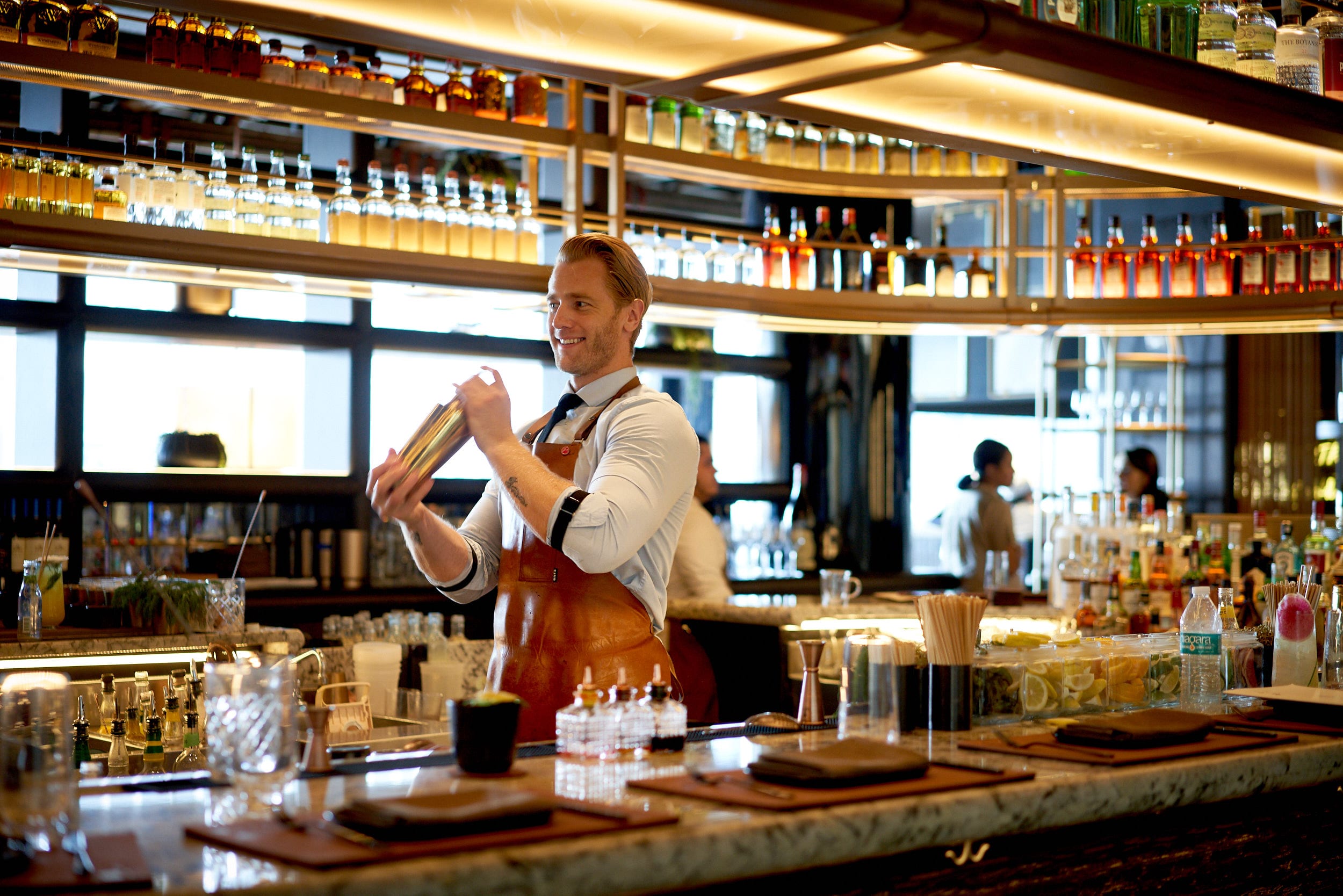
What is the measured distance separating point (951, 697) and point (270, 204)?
2.82 metres

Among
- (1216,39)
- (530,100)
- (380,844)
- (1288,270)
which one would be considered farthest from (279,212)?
(1288,270)

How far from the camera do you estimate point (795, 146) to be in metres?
5.70

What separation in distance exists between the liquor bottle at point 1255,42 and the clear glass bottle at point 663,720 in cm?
192

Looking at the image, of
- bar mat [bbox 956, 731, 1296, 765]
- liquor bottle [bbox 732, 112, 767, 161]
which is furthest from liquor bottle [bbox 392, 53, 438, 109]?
bar mat [bbox 956, 731, 1296, 765]

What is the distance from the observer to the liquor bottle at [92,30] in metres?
3.81

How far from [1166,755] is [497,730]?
101 cm

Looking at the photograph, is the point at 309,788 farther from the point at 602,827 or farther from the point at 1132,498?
the point at 1132,498

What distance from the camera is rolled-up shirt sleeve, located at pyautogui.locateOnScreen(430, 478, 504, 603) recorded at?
2723 mm

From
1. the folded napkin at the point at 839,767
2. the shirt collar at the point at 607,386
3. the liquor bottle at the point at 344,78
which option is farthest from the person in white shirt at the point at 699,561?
the folded napkin at the point at 839,767

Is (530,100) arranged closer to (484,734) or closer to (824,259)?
(824,259)

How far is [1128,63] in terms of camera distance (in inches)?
95.3

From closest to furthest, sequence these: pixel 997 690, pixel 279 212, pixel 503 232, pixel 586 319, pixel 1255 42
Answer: pixel 997 690 < pixel 586 319 < pixel 1255 42 < pixel 279 212 < pixel 503 232

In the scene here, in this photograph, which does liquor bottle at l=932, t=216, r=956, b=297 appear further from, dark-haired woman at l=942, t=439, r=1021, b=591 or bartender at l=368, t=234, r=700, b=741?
bartender at l=368, t=234, r=700, b=741

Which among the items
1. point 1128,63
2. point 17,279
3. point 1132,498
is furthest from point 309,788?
point 1132,498
